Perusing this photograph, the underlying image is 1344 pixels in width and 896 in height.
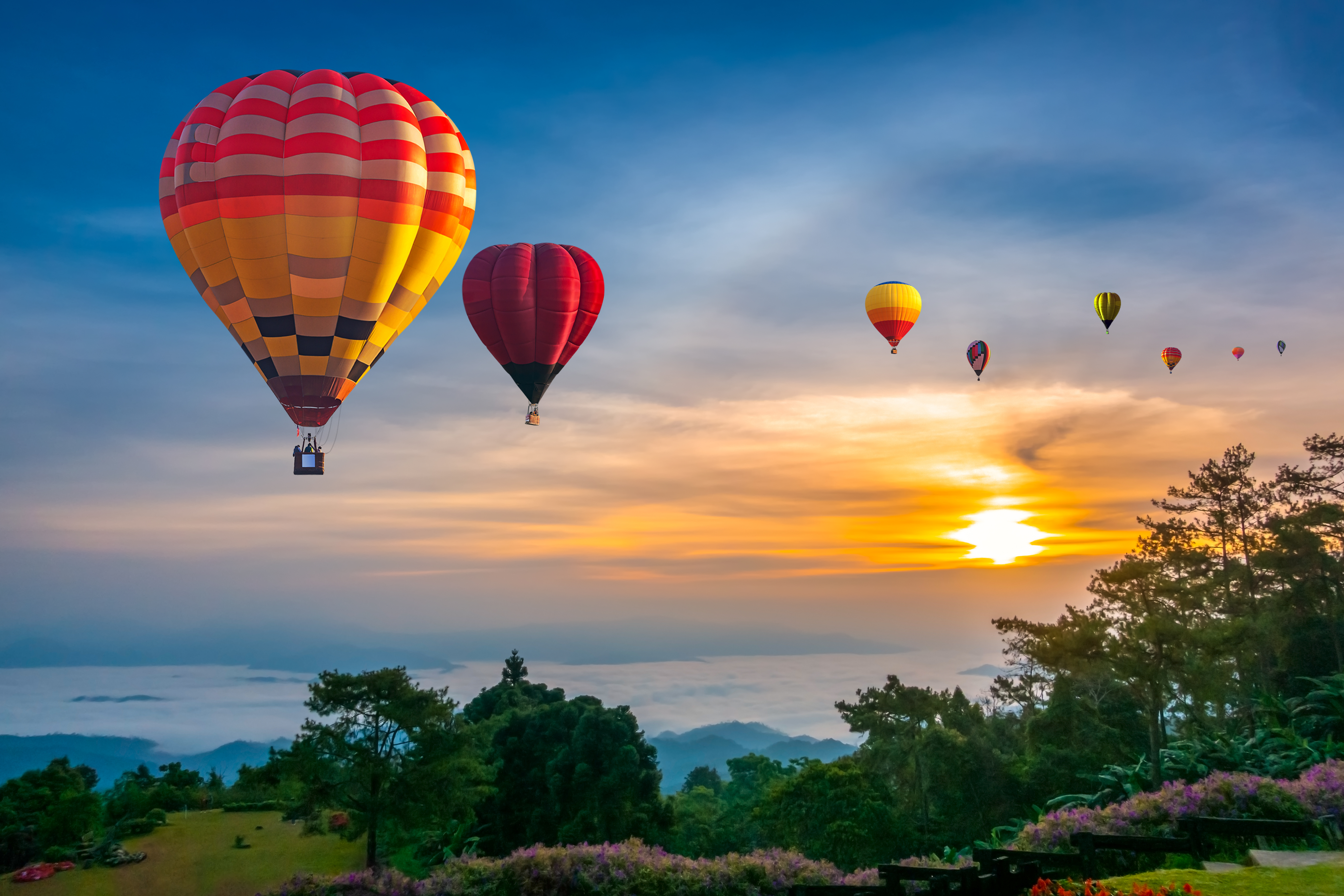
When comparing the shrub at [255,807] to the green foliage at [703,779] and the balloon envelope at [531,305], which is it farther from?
the green foliage at [703,779]

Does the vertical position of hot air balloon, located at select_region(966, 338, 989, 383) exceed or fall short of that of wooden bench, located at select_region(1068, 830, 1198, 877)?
it exceeds it

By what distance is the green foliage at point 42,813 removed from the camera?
4028 centimetres

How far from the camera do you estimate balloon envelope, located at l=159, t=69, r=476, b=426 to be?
99.7 feet

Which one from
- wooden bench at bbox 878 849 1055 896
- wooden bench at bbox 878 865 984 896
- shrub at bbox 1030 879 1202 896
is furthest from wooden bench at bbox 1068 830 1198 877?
wooden bench at bbox 878 865 984 896

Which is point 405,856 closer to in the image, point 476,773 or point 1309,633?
point 476,773

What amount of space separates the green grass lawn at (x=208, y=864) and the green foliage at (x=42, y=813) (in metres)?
3.20

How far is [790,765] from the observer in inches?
2410

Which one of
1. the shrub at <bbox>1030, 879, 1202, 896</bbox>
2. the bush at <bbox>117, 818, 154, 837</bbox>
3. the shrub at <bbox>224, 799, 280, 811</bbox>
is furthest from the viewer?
the shrub at <bbox>224, 799, 280, 811</bbox>

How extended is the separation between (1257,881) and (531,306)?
3056cm

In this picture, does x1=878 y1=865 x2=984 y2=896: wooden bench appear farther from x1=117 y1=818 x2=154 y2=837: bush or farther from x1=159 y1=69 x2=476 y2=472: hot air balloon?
x1=117 y1=818 x2=154 y2=837: bush

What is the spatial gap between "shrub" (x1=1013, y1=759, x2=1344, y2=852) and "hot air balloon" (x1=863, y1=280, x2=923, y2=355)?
108ft

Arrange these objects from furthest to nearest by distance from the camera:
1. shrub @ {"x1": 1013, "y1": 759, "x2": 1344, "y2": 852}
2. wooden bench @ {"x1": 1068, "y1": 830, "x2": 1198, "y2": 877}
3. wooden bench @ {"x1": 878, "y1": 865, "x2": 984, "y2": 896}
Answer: shrub @ {"x1": 1013, "y1": 759, "x2": 1344, "y2": 852}, wooden bench @ {"x1": 1068, "y1": 830, "x2": 1198, "y2": 877}, wooden bench @ {"x1": 878, "y1": 865, "x2": 984, "y2": 896}

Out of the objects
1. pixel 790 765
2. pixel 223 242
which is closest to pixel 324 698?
pixel 223 242

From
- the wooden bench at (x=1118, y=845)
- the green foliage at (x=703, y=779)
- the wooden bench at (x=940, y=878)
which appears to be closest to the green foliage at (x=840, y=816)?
the wooden bench at (x=1118, y=845)
